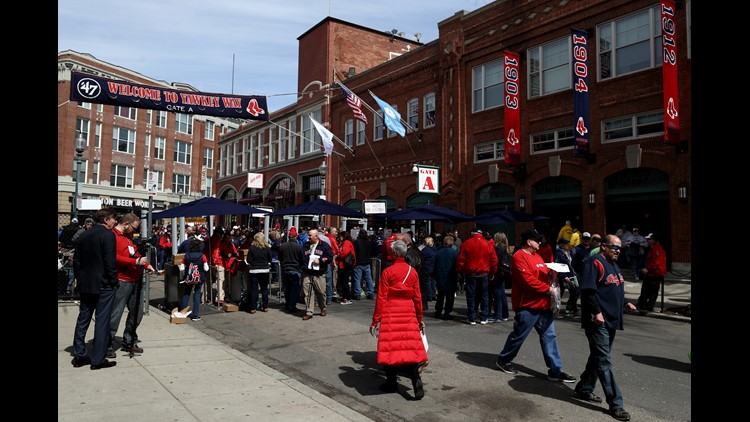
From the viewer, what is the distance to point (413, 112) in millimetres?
27250

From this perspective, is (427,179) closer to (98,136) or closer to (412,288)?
(412,288)

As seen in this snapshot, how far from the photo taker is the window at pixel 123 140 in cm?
5006

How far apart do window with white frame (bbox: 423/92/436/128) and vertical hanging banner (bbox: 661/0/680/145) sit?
11.8 metres

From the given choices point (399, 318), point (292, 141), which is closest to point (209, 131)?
point (292, 141)

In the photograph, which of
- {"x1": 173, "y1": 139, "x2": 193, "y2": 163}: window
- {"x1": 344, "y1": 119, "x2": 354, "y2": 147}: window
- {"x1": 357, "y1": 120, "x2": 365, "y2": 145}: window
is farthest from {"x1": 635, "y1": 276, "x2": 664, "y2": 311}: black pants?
{"x1": 173, "y1": 139, "x2": 193, "y2": 163}: window

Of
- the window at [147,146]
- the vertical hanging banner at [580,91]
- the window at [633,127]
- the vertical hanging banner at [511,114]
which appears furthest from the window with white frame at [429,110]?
the window at [147,146]

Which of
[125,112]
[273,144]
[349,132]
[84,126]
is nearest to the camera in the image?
[349,132]

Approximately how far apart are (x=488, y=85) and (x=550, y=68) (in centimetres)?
330

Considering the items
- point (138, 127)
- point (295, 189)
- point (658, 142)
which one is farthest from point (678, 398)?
point (138, 127)

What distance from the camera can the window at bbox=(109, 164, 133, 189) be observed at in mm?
49894

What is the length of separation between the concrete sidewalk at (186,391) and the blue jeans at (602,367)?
254cm

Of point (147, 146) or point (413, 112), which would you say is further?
point (147, 146)
